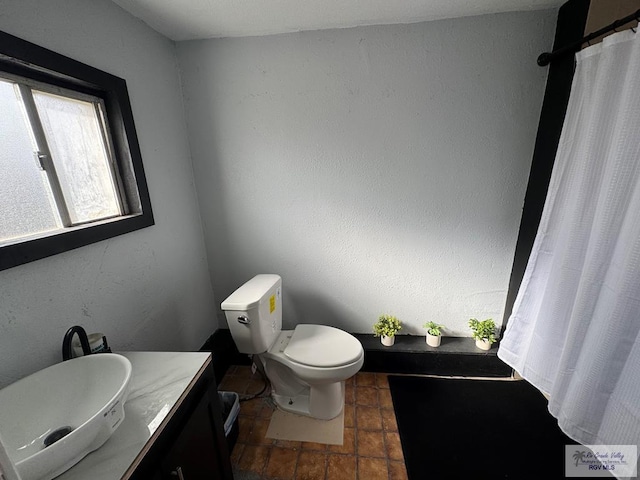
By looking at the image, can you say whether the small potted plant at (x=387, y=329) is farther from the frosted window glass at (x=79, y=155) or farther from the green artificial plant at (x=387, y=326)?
the frosted window glass at (x=79, y=155)

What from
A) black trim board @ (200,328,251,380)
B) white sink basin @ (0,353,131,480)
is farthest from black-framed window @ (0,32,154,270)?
black trim board @ (200,328,251,380)

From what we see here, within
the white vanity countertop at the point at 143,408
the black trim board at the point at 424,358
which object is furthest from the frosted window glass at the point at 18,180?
the black trim board at the point at 424,358

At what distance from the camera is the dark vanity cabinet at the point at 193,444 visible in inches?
26.0

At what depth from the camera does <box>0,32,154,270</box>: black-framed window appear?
0.82 m

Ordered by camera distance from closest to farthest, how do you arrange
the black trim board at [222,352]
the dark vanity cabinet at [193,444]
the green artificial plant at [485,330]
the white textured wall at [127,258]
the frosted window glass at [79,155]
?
the dark vanity cabinet at [193,444], the white textured wall at [127,258], the frosted window glass at [79,155], the green artificial plant at [485,330], the black trim board at [222,352]

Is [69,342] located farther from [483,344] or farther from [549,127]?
[549,127]

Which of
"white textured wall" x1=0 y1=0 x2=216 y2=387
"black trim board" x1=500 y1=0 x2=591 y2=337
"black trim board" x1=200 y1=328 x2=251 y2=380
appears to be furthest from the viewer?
"black trim board" x1=200 y1=328 x2=251 y2=380

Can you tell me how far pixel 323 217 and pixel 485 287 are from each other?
3.77ft

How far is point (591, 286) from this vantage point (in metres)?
0.95

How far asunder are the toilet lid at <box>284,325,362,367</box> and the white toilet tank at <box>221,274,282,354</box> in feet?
0.48

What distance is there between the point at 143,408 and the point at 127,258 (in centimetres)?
69

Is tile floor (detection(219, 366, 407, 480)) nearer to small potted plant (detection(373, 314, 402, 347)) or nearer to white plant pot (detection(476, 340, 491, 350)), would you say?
small potted plant (detection(373, 314, 402, 347))

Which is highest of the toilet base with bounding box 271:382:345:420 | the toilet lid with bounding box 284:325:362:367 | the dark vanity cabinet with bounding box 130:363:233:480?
the dark vanity cabinet with bounding box 130:363:233:480

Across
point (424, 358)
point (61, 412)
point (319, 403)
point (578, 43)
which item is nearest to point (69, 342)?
point (61, 412)
